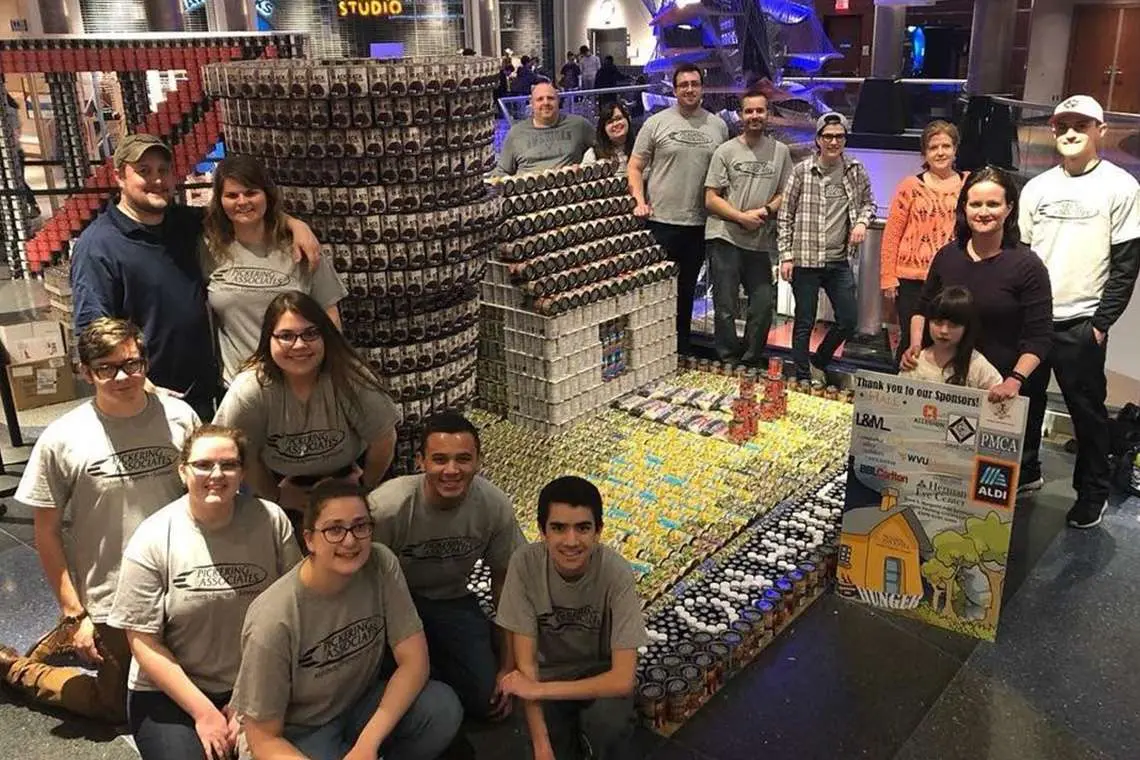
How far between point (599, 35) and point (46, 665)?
20910 mm

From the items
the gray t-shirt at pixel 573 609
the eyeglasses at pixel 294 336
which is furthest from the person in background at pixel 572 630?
the eyeglasses at pixel 294 336

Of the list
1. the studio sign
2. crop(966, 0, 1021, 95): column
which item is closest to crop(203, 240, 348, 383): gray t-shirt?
crop(966, 0, 1021, 95): column

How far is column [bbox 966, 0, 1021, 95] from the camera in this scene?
1210 cm

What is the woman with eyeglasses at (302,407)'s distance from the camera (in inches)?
127

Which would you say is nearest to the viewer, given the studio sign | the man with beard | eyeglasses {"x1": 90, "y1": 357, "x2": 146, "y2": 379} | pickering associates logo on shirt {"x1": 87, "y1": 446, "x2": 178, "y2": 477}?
eyeglasses {"x1": 90, "y1": 357, "x2": 146, "y2": 379}

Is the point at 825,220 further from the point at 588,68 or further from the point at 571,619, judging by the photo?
the point at 588,68

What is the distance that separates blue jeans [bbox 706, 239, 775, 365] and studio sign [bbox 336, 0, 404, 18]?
44.4 feet

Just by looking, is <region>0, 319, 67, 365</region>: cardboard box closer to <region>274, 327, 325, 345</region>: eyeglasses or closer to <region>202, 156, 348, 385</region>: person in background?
<region>202, 156, 348, 385</region>: person in background

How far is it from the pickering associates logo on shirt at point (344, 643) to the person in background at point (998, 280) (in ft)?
7.59

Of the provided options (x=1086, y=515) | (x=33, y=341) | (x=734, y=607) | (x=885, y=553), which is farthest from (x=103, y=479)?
(x=1086, y=515)

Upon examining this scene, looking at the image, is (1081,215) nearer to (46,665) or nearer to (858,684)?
(858,684)

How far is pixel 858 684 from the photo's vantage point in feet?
11.7

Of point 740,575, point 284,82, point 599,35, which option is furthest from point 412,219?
point 599,35

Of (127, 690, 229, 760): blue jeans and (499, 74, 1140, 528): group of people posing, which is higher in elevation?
(499, 74, 1140, 528): group of people posing
